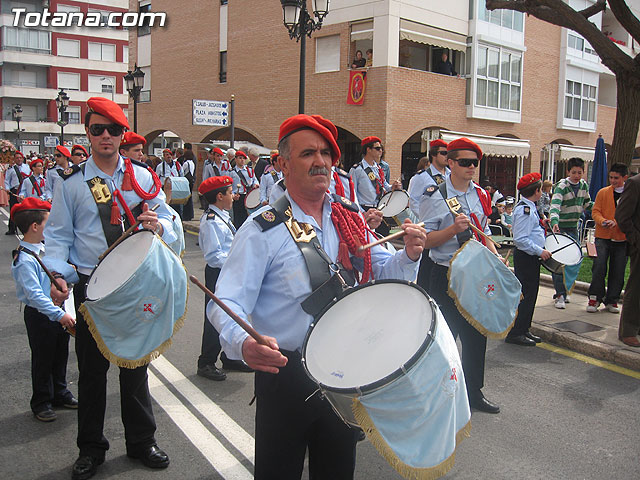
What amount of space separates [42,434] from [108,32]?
213 feet

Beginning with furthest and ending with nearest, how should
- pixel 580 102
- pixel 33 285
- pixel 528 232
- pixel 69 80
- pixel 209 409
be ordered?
pixel 69 80 < pixel 580 102 < pixel 528 232 < pixel 209 409 < pixel 33 285

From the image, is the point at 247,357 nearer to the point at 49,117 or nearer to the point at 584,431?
the point at 584,431

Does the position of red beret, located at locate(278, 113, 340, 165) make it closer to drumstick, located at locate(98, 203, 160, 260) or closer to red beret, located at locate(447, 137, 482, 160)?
drumstick, located at locate(98, 203, 160, 260)

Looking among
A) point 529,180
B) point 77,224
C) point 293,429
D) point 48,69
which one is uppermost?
point 48,69

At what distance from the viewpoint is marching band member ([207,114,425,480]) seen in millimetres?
2383

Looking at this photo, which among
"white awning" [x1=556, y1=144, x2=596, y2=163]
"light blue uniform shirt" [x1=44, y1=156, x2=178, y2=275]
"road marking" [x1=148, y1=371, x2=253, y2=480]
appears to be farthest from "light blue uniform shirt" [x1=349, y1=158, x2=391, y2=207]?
"white awning" [x1=556, y1=144, x2=596, y2=163]

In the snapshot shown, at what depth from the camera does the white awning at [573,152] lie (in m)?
26.9

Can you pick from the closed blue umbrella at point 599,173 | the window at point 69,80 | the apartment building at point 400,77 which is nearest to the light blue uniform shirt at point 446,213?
the closed blue umbrella at point 599,173

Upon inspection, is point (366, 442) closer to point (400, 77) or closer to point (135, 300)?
point (135, 300)

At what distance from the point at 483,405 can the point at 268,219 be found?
3.13 m

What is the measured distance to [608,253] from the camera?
315 inches

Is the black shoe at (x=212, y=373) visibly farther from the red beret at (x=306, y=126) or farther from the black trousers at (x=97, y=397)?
the red beret at (x=306, y=126)

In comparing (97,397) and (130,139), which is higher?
(130,139)

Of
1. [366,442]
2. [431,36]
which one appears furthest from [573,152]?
[366,442]
